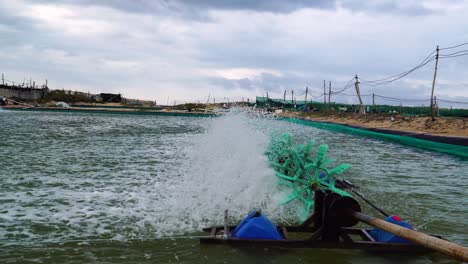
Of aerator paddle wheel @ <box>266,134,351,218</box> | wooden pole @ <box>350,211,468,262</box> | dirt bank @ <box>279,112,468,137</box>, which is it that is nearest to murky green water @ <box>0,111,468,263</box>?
aerator paddle wheel @ <box>266,134,351,218</box>

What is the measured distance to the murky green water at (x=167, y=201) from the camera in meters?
5.75

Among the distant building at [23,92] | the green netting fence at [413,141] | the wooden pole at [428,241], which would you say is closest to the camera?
the wooden pole at [428,241]

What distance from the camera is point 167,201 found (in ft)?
29.1

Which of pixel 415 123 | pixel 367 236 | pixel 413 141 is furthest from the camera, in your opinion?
pixel 415 123

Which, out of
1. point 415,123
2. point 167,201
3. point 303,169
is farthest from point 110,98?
point 303,169

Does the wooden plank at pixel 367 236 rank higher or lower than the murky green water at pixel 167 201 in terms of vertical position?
higher

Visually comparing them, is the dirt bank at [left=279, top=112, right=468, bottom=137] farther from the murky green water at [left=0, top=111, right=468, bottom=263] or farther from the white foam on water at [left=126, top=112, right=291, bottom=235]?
the white foam on water at [left=126, top=112, right=291, bottom=235]

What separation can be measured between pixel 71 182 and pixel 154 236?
17.3ft

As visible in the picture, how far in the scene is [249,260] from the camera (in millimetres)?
5441

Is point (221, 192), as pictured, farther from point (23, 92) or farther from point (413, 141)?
point (23, 92)

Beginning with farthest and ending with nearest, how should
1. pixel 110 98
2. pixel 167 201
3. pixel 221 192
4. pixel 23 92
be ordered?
pixel 110 98 < pixel 23 92 < pixel 221 192 < pixel 167 201

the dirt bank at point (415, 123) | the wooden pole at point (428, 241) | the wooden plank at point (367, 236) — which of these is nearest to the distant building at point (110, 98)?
the dirt bank at point (415, 123)

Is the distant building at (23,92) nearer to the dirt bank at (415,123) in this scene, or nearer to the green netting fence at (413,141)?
the dirt bank at (415,123)

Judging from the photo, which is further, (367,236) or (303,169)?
(303,169)
